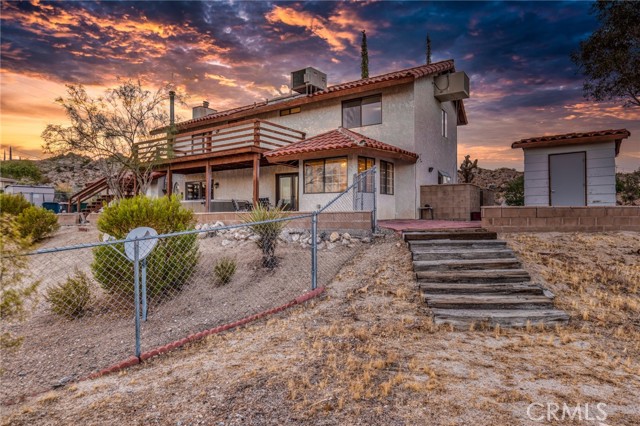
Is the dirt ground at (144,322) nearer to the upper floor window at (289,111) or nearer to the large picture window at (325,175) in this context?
the large picture window at (325,175)

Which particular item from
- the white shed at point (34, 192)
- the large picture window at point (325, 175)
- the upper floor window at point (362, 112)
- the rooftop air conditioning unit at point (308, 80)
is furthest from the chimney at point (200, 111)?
the white shed at point (34, 192)

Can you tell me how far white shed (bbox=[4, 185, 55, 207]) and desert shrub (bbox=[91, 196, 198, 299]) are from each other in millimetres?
22659

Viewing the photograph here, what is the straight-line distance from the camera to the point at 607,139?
11.3 m

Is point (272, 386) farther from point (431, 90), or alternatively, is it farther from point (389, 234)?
point (431, 90)

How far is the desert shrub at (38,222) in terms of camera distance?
47.3 ft

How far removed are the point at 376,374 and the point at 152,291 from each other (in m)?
5.37

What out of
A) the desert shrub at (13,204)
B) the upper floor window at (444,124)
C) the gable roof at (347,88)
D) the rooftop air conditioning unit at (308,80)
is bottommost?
the desert shrub at (13,204)

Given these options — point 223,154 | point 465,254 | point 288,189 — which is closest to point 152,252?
point 465,254

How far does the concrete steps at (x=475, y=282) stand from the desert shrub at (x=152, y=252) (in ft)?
16.2

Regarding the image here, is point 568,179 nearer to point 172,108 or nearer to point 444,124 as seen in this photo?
point 444,124

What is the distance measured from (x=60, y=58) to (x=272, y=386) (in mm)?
14542

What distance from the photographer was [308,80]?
17016 millimetres
